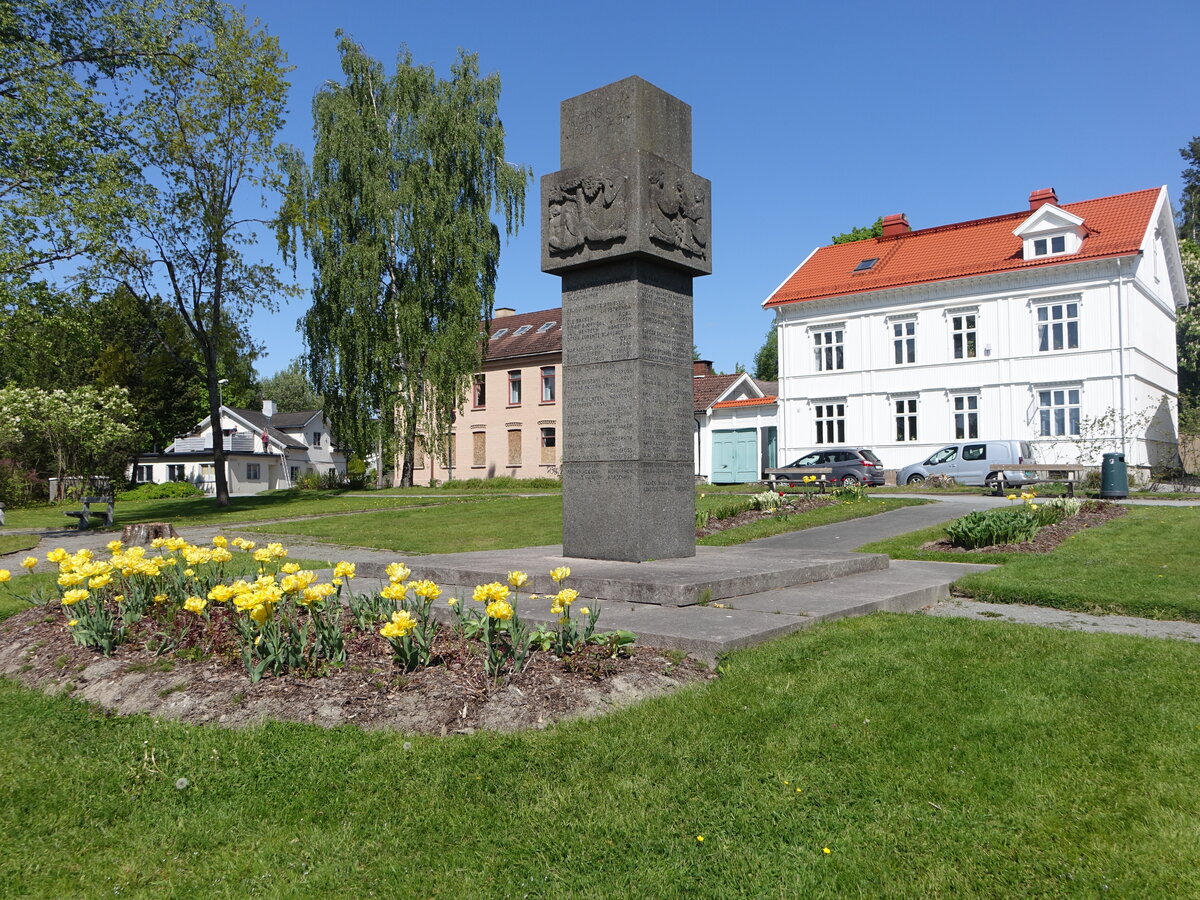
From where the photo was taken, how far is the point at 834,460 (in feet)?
102

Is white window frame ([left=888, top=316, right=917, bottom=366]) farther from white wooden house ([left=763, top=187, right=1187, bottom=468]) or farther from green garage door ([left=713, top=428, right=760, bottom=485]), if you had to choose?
green garage door ([left=713, top=428, right=760, bottom=485])

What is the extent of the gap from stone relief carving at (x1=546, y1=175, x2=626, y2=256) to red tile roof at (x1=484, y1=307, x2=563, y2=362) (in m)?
32.0

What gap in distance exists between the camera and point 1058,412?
3059cm

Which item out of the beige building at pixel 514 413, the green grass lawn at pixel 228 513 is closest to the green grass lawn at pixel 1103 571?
the green grass lawn at pixel 228 513

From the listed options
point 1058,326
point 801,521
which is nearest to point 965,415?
point 1058,326

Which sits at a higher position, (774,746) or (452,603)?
(452,603)

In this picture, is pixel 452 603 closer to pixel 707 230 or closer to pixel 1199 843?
pixel 1199 843

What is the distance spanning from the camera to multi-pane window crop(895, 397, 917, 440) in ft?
111

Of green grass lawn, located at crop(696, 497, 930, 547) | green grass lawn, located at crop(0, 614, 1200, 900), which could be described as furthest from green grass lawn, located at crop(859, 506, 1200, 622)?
green grass lawn, located at crop(0, 614, 1200, 900)

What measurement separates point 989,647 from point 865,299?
30923 millimetres

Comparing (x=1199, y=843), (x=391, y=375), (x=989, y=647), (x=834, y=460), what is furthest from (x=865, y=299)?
(x=1199, y=843)

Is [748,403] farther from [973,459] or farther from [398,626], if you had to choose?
[398,626]

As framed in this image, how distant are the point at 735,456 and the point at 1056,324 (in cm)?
1334

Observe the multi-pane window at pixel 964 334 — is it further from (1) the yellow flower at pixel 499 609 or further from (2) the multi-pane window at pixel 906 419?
(1) the yellow flower at pixel 499 609
